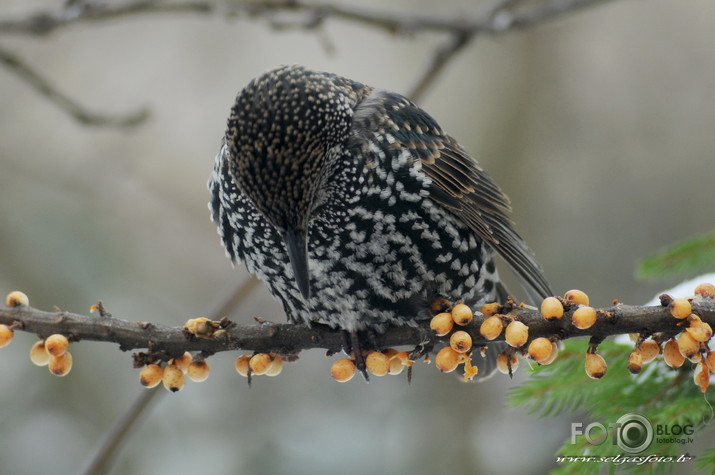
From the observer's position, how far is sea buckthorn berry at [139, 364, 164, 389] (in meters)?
2.12

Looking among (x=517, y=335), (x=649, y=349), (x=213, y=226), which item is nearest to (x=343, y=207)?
(x=517, y=335)

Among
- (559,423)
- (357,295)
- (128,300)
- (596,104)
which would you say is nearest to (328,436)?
(559,423)

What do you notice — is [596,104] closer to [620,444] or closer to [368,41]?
[368,41]

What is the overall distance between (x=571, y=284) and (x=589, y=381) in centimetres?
353

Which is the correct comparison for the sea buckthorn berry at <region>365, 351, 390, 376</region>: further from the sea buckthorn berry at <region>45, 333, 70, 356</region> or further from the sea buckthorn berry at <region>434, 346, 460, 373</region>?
the sea buckthorn berry at <region>45, 333, 70, 356</region>

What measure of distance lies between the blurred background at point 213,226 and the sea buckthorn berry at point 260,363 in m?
2.01

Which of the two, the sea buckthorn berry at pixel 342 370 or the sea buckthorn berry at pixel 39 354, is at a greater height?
the sea buckthorn berry at pixel 39 354

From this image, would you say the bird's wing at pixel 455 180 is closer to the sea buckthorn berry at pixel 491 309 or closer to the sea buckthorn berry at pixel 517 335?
the sea buckthorn berry at pixel 491 309

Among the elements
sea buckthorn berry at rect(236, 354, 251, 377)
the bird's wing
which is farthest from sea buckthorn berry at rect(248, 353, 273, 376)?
the bird's wing

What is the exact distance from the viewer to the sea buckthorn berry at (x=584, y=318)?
6.36 feet

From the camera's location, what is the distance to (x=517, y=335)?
Answer: 2.01m

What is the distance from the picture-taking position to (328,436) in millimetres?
4645

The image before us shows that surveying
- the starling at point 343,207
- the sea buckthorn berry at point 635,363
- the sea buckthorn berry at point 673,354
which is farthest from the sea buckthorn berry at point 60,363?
the sea buckthorn berry at point 673,354

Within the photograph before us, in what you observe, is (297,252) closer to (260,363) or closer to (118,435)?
(260,363)
